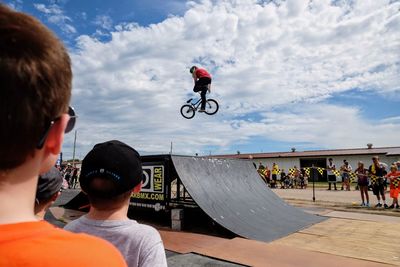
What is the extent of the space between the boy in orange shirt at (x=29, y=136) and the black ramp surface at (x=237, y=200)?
237 inches

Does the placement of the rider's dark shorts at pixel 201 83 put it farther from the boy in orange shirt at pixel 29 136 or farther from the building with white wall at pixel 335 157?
the building with white wall at pixel 335 157

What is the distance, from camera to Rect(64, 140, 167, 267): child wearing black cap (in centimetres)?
165

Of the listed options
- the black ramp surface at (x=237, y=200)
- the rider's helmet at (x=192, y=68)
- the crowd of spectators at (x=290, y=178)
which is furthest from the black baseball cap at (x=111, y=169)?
the crowd of spectators at (x=290, y=178)

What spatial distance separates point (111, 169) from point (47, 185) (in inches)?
26.2

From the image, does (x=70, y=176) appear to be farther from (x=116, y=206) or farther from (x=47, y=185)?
(x=116, y=206)

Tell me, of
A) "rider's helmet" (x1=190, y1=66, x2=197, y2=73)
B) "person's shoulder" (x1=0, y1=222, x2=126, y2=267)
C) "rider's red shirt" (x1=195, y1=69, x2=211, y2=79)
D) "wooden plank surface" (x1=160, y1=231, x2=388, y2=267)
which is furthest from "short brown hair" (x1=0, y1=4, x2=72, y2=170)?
"rider's helmet" (x1=190, y1=66, x2=197, y2=73)

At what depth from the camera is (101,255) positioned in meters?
0.78

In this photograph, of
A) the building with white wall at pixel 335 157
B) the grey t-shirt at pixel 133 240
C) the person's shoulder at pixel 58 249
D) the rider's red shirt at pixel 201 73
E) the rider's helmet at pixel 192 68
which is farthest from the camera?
the building with white wall at pixel 335 157

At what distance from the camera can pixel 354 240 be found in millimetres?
6523

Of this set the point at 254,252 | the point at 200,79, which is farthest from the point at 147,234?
the point at 200,79

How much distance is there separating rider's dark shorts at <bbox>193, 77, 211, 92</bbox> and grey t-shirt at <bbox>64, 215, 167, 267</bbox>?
31.0 ft

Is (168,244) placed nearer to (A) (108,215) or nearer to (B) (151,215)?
(B) (151,215)

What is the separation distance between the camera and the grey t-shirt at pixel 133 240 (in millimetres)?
1639

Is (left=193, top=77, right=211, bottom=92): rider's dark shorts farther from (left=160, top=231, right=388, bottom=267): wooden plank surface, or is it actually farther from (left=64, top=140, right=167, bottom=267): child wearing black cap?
(left=64, top=140, right=167, bottom=267): child wearing black cap
